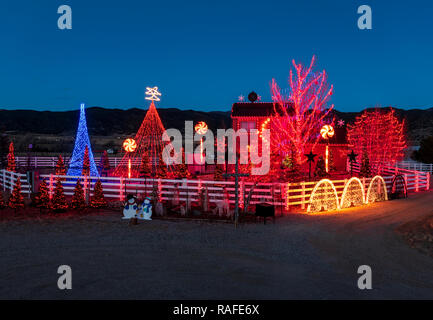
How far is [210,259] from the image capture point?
26.9 ft

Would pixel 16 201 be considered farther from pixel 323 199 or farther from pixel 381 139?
pixel 381 139

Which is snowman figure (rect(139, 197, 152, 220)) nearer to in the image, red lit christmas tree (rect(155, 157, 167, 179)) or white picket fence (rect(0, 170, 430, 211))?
white picket fence (rect(0, 170, 430, 211))

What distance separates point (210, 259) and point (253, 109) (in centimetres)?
2635

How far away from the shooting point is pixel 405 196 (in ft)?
63.5

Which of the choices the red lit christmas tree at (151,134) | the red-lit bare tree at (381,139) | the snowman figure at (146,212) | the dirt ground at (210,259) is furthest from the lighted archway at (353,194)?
the red-lit bare tree at (381,139)

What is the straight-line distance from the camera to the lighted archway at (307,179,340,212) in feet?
47.9

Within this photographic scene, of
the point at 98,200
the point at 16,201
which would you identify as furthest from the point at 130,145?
the point at 16,201

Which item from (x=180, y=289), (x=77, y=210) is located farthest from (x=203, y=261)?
(x=77, y=210)

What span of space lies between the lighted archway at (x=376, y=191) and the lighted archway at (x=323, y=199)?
2.79 metres

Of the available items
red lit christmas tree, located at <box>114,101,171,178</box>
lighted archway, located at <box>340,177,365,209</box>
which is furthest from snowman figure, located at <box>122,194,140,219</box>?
lighted archway, located at <box>340,177,365,209</box>

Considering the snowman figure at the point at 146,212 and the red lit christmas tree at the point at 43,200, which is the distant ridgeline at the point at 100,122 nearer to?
the red lit christmas tree at the point at 43,200

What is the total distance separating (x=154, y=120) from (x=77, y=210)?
8.68 m

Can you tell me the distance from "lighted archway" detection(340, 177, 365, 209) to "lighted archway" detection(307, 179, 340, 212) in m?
0.48
